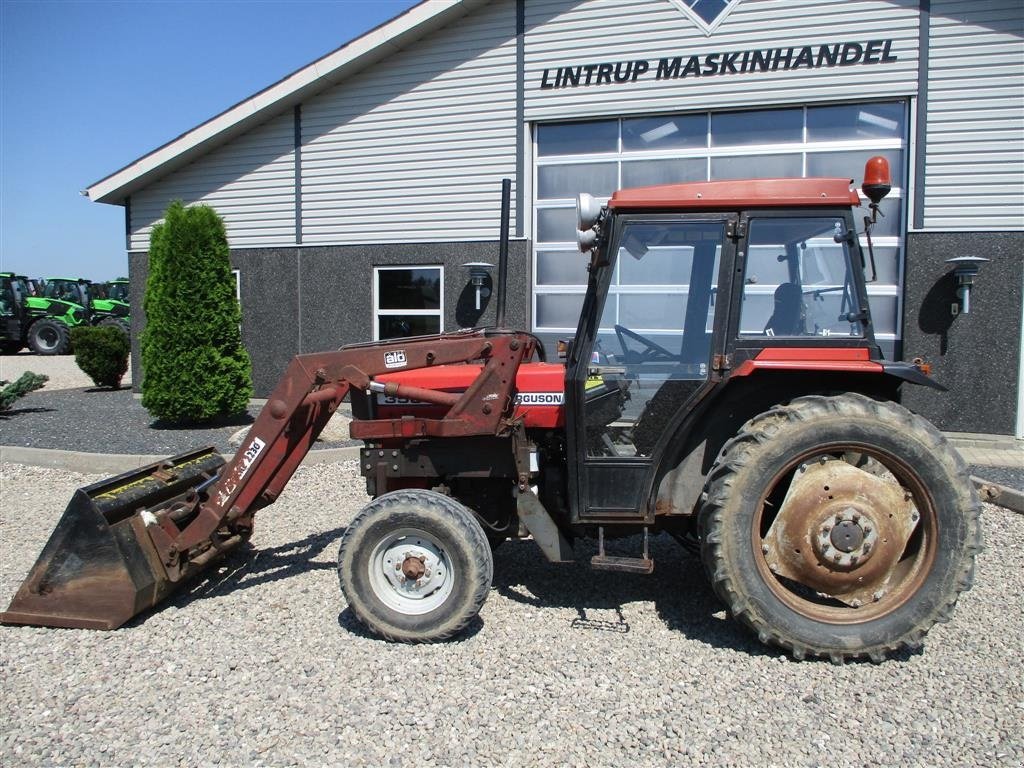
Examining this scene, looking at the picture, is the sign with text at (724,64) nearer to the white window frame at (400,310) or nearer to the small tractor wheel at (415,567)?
the white window frame at (400,310)

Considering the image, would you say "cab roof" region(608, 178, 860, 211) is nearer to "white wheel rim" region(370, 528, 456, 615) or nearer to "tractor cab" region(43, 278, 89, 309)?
"white wheel rim" region(370, 528, 456, 615)

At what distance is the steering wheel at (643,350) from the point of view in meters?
3.72

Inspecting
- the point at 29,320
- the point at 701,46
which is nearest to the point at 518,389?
the point at 701,46

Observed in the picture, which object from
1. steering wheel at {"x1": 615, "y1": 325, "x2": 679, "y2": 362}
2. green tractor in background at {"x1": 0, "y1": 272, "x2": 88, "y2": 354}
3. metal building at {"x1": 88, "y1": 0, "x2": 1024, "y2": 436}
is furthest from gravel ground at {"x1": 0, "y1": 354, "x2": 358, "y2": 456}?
green tractor in background at {"x1": 0, "y1": 272, "x2": 88, "y2": 354}

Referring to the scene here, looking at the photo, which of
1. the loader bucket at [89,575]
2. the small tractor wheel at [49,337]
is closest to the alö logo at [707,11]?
the loader bucket at [89,575]

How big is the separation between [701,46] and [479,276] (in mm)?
4079

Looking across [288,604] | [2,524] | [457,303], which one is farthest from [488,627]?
[457,303]

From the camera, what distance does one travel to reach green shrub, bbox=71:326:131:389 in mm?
13195

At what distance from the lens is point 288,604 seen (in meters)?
4.22

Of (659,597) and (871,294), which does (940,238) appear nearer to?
(871,294)

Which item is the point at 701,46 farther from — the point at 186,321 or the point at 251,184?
the point at 186,321

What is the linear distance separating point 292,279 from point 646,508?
911 cm

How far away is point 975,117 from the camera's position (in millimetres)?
8664

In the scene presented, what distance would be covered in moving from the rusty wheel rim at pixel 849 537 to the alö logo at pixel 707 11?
25.1 ft
